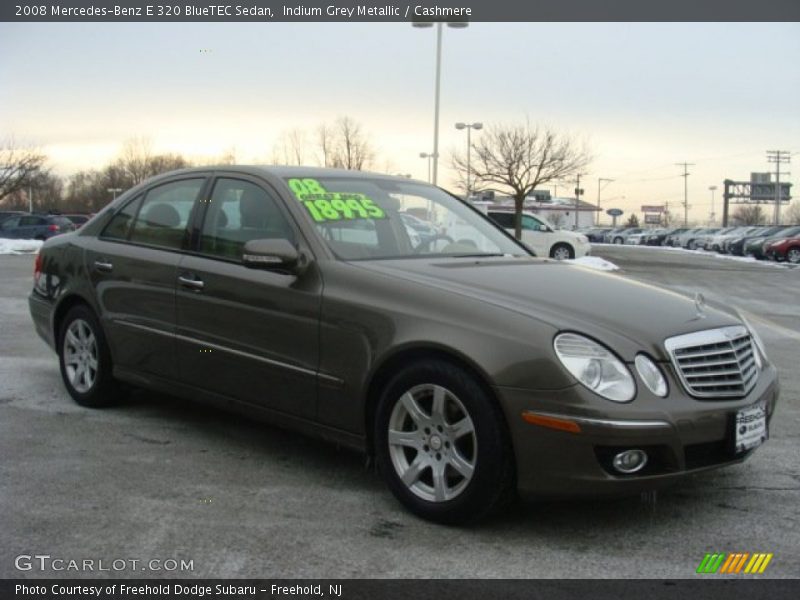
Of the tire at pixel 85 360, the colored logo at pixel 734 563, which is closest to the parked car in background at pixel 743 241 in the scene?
the tire at pixel 85 360

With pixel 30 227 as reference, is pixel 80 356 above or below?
below

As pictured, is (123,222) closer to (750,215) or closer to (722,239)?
(722,239)

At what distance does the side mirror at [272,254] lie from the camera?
12.9ft

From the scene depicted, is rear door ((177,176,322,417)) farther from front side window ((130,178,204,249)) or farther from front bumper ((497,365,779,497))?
front bumper ((497,365,779,497))

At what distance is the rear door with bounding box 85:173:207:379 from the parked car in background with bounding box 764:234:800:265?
3019 cm

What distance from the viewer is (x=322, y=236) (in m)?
4.11

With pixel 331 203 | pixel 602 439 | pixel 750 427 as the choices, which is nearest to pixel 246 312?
pixel 331 203

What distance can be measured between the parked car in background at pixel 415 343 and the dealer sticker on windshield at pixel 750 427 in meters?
0.01

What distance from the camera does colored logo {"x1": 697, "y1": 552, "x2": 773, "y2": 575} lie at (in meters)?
3.08

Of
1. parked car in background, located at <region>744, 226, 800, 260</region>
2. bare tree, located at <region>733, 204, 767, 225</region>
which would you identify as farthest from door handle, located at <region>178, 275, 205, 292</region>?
bare tree, located at <region>733, 204, 767, 225</region>

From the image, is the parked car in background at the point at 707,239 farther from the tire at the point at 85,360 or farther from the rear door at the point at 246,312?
the rear door at the point at 246,312

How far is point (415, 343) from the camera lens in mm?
3482

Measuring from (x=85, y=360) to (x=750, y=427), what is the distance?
4055mm
